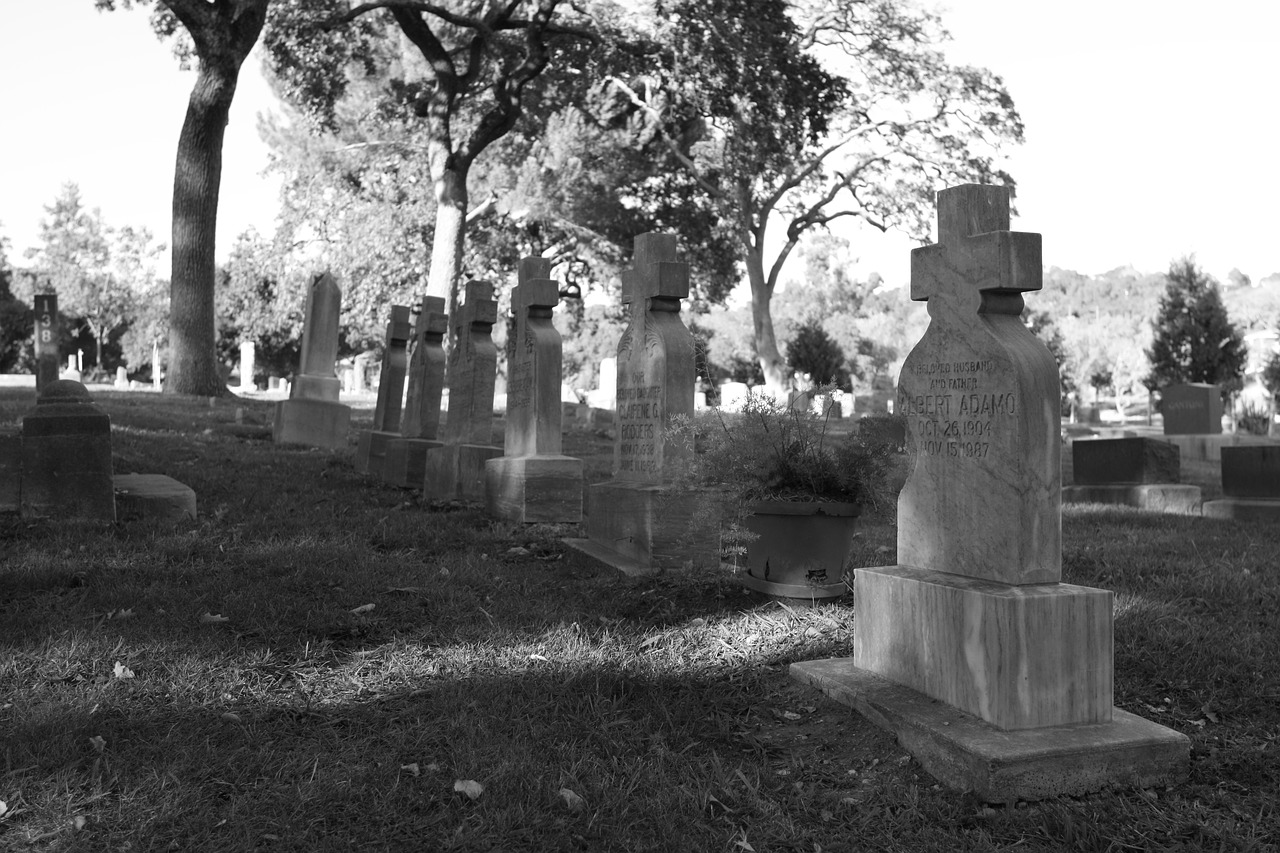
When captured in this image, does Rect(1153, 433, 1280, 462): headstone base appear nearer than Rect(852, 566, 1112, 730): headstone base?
No

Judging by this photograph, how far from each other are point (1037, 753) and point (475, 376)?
23.0 ft

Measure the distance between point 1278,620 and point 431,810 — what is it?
4484 millimetres

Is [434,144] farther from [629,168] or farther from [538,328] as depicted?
[538,328]

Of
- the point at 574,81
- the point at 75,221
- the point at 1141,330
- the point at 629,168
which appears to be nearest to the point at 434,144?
the point at 574,81

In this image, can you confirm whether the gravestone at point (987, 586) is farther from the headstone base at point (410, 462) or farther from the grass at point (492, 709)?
the headstone base at point (410, 462)

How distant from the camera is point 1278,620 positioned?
204 inches

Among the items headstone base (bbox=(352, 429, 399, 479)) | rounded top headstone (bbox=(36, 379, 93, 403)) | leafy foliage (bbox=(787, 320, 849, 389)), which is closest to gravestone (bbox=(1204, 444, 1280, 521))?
headstone base (bbox=(352, 429, 399, 479))

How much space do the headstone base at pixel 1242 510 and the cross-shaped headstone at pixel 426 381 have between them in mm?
8205

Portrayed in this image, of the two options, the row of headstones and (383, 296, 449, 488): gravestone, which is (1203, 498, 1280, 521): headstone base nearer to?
the row of headstones

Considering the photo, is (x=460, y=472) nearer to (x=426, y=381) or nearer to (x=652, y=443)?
(x=426, y=381)

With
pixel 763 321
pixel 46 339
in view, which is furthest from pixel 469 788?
pixel 763 321

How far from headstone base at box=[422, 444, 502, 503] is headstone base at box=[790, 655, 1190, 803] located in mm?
5861

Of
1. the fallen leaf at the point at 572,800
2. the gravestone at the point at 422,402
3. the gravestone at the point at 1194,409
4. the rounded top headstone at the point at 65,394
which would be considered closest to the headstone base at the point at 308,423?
the gravestone at the point at 422,402

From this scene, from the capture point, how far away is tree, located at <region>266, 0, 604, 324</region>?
64.8 ft
